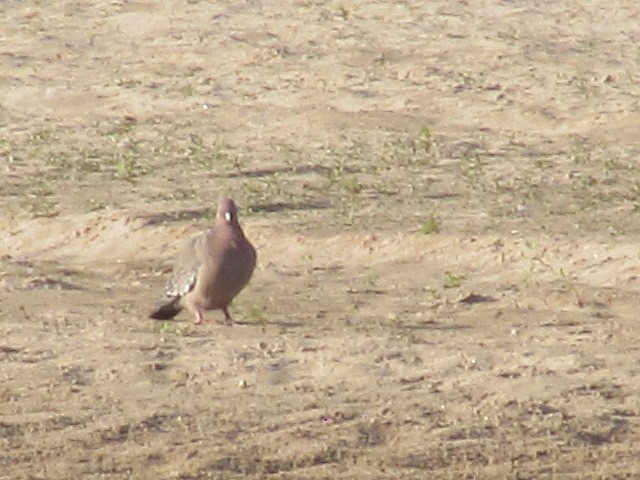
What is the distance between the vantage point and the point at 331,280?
10469 mm

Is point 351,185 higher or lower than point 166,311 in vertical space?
lower

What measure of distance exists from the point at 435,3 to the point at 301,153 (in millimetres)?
3460

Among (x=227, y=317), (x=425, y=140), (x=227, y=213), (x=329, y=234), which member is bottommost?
(x=425, y=140)

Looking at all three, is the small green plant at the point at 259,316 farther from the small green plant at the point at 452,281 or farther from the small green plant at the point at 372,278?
the small green plant at the point at 452,281

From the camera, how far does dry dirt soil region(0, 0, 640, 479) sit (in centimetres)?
799

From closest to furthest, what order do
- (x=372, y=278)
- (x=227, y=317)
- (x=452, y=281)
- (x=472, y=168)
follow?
(x=227, y=317)
(x=452, y=281)
(x=372, y=278)
(x=472, y=168)

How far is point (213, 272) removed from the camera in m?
9.22

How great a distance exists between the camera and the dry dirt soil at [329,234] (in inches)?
315

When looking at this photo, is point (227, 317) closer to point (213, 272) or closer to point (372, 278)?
point (213, 272)

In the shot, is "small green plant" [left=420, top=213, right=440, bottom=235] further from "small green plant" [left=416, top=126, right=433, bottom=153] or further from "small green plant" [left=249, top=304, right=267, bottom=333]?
"small green plant" [left=416, top=126, right=433, bottom=153]

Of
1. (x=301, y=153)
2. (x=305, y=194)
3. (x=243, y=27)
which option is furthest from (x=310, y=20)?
(x=305, y=194)

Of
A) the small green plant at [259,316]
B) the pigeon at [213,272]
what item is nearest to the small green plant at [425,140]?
the small green plant at [259,316]

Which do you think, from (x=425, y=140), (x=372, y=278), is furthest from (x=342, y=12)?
(x=372, y=278)

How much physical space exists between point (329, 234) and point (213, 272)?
6.68ft
